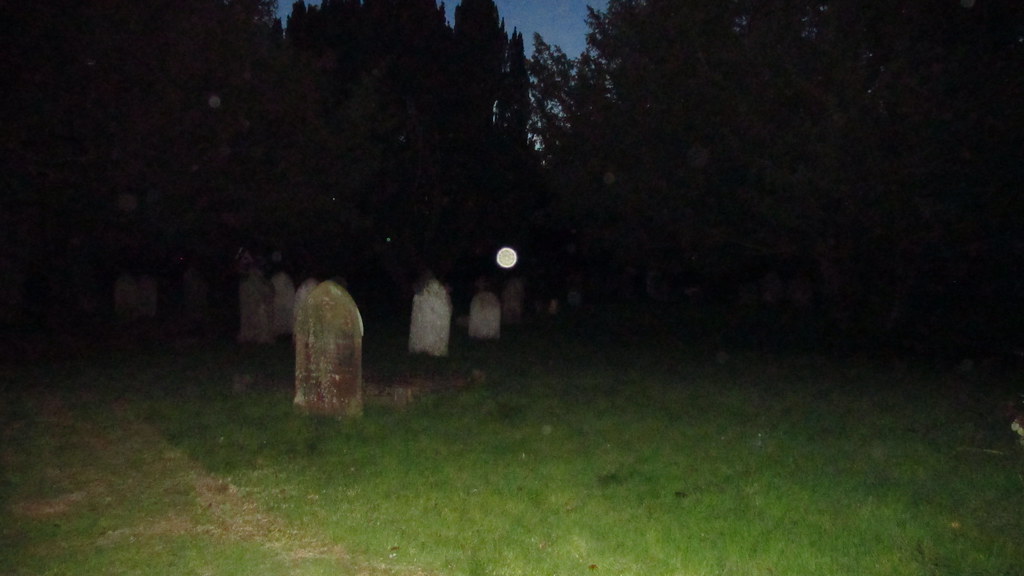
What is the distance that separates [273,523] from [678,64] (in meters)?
15.9

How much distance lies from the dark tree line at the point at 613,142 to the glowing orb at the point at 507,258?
4.86 m

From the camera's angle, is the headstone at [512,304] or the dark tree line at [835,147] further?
the headstone at [512,304]

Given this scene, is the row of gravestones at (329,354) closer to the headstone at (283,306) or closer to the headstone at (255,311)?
the headstone at (255,311)

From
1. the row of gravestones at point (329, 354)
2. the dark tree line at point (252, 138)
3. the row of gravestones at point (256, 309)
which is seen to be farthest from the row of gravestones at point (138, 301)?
the row of gravestones at point (329, 354)

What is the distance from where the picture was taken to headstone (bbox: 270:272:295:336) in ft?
65.0

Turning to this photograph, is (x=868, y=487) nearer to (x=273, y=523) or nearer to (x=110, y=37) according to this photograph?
(x=273, y=523)

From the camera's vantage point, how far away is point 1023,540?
6.16 m

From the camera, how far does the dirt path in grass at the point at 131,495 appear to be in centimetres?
624

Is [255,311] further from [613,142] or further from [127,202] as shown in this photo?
[613,142]

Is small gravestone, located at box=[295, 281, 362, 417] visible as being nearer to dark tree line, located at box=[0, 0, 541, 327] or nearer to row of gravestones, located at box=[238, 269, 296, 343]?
dark tree line, located at box=[0, 0, 541, 327]

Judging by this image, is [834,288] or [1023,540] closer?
[1023,540]

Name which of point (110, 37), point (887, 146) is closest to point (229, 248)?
point (110, 37)

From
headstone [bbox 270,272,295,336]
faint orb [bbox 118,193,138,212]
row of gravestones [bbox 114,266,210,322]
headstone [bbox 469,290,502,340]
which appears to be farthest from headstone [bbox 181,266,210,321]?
headstone [bbox 469,290,502,340]

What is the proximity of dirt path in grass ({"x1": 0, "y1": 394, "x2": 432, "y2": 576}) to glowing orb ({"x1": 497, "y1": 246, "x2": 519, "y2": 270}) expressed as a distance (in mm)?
26949
